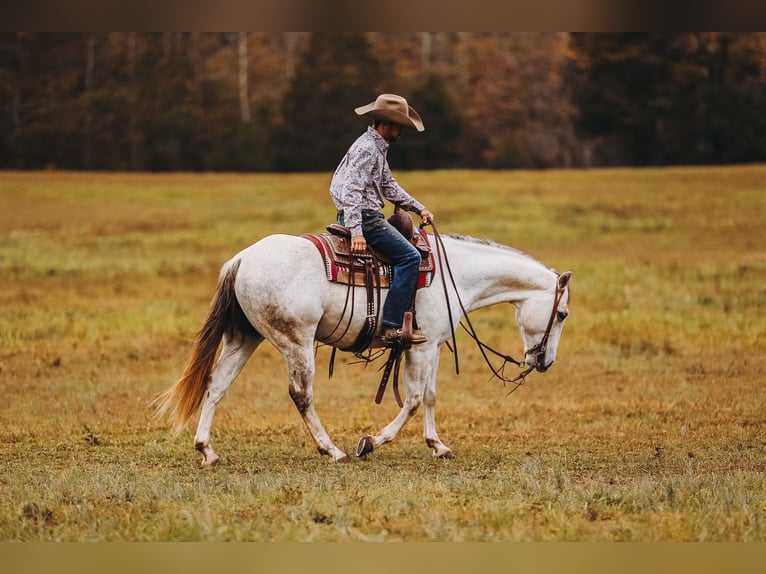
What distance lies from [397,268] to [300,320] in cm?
91

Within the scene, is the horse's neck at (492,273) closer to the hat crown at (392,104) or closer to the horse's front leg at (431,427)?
the horse's front leg at (431,427)

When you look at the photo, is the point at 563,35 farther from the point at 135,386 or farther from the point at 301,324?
the point at 301,324

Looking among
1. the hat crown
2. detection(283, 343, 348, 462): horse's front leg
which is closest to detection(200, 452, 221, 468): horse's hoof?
detection(283, 343, 348, 462): horse's front leg

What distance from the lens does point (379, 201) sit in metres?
9.55

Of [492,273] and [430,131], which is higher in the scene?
[492,273]

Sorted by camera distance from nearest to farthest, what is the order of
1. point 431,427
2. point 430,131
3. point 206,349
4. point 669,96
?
1. point 206,349
2. point 431,427
3. point 669,96
4. point 430,131

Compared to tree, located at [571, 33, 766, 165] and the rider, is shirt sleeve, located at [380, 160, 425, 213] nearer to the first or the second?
the rider

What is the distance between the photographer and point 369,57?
1988 inches

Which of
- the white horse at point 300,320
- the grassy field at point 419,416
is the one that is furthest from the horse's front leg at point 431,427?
the grassy field at point 419,416

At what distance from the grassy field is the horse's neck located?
4.48 feet

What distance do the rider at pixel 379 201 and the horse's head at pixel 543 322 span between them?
1.21 metres

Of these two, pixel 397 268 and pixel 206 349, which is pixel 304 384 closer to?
pixel 206 349

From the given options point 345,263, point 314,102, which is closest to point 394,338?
point 345,263
